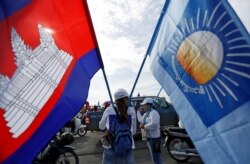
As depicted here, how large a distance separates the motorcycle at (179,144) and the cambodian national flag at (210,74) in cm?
616

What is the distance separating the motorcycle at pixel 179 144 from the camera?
28.9 ft

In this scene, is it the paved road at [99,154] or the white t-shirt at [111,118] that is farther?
the paved road at [99,154]

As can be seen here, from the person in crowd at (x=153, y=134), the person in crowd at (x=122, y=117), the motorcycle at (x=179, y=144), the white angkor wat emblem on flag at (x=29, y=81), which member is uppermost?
the motorcycle at (x=179, y=144)

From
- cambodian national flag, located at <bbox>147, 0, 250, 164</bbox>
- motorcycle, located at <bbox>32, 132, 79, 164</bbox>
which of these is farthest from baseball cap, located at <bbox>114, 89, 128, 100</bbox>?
motorcycle, located at <bbox>32, 132, 79, 164</bbox>

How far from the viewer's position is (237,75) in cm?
213

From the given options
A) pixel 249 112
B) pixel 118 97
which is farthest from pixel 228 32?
pixel 118 97

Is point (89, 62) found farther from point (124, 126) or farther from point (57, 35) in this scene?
point (124, 126)

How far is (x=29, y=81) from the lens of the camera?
7.17ft

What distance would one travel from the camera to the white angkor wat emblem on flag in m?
2.02

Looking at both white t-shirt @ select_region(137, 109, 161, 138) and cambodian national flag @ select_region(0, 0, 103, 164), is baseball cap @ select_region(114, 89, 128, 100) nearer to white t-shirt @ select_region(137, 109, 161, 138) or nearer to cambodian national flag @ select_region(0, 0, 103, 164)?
cambodian national flag @ select_region(0, 0, 103, 164)

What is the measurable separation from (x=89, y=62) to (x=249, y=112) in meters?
1.50

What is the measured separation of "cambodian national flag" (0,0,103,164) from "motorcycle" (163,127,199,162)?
6463 millimetres

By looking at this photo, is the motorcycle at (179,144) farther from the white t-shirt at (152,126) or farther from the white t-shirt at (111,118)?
the white t-shirt at (111,118)

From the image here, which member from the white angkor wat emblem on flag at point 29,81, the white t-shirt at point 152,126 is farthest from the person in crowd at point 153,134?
the white angkor wat emblem on flag at point 29,81
